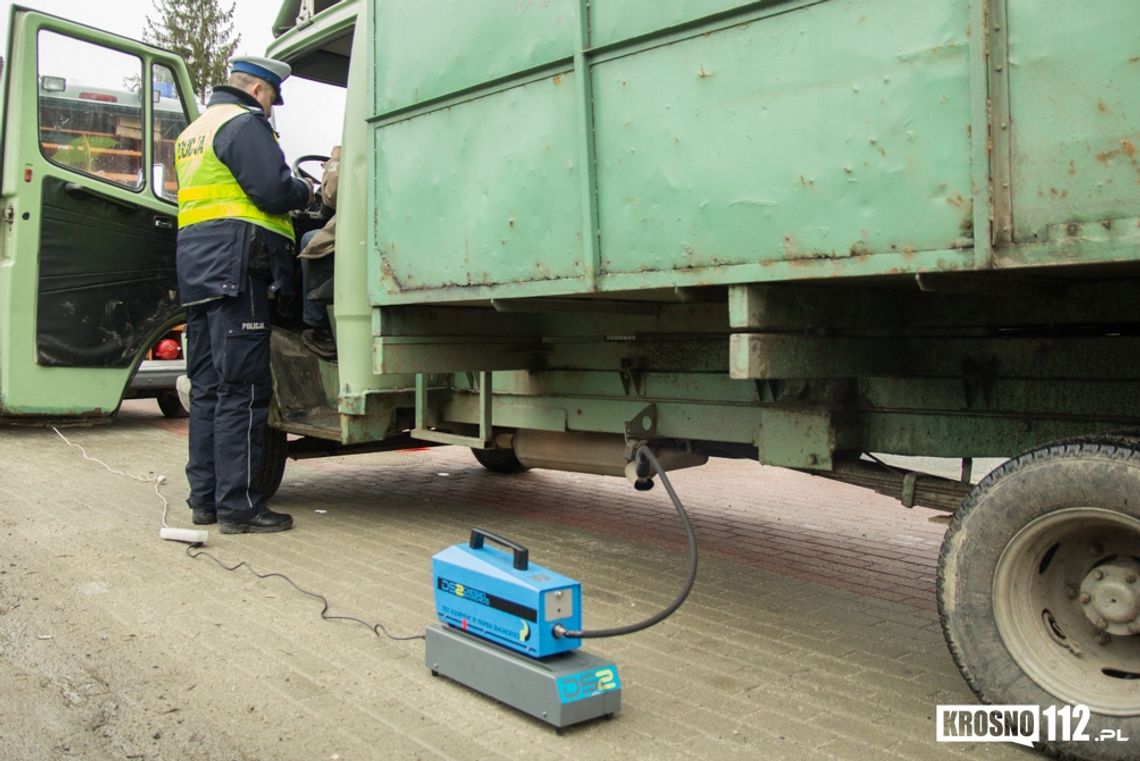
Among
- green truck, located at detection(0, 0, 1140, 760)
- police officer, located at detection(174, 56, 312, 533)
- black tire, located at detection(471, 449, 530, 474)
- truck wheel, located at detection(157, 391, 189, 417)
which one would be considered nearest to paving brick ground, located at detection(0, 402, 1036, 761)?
police officer, located at detection(174, 56, 312, 533)

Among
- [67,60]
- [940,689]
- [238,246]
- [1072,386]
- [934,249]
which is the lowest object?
[940,689]

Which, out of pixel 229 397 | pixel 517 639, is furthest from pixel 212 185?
pixel 517 639

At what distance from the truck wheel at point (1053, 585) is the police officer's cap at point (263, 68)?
422cm

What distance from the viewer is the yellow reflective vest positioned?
505 centimetres

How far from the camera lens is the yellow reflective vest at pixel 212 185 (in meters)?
5.05

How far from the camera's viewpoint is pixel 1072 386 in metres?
3.16

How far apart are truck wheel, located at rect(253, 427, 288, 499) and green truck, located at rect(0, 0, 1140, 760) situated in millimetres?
626

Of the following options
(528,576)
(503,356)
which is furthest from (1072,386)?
(503,356)

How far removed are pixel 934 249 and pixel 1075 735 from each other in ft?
4.14

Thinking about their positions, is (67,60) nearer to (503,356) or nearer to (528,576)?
(503,356)

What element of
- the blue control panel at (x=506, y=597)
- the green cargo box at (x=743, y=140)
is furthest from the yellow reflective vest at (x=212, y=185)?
the blue control panel at (x=506, y=597)

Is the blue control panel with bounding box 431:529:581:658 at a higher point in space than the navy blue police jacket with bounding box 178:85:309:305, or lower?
lower

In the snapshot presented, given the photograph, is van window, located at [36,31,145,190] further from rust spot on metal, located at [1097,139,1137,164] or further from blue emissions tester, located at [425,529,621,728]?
rust spot on metal, located at [1097,139,1137,164]

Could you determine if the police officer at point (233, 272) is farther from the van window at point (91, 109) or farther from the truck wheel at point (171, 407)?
the truck wheel at point (171, 407)
